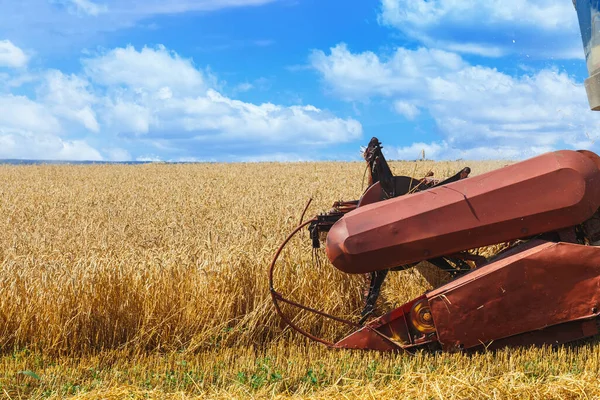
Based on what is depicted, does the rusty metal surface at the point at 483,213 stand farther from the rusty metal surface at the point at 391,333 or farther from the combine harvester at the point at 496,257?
the rusty metal surface at the point at 391,333

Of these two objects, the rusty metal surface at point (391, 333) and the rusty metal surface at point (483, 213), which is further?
the rusty metal surface at point (391, 333)

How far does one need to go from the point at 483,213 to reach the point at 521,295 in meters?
0.64

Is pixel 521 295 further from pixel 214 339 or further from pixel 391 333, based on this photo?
pixel 214 339

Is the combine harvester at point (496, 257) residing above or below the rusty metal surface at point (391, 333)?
above

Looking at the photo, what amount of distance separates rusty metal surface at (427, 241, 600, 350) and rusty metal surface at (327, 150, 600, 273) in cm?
24

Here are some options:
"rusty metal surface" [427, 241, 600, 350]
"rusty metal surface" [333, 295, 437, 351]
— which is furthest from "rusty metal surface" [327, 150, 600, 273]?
"rusty metal surface" [333, 295, 437, 351]

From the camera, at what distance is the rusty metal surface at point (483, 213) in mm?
4445

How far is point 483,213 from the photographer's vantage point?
4.48m

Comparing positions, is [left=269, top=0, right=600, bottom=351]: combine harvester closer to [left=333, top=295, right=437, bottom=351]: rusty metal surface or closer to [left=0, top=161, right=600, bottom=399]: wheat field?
[left=333, top=295, right=437, bottom=351]: rusty metal surface

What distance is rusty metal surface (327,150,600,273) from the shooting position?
445 centimetres

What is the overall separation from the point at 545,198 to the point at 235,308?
108 inches

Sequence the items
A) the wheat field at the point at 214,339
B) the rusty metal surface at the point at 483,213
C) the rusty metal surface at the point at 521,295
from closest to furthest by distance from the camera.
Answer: the wheat field at the point at 214,339
the rusty metal surface at the point at 521,295
the rusty metal surface at the point at 483,213

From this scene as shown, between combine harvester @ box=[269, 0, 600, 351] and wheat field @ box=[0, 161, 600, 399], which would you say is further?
combine harvester @ box=[269, 0, 600, 351]

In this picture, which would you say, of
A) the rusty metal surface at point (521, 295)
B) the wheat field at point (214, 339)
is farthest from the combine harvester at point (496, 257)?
the wheat field at point (214, 339)
